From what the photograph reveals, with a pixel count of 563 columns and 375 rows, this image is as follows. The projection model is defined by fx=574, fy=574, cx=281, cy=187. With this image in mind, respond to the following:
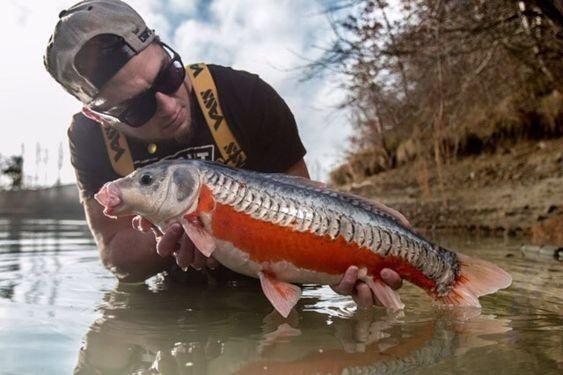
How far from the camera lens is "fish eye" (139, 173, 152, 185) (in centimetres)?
271

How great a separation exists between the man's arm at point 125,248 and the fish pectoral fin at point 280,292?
1223 millimetres

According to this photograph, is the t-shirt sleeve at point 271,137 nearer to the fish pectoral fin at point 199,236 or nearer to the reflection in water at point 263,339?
the reflection in water at point 263,339

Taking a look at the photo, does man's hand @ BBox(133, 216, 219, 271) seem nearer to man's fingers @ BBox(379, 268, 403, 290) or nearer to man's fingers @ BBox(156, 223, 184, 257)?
man's fingers @ BBox(156, 223, 184, 257)

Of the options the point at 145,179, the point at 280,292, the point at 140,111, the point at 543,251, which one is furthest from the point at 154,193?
the point at 543,251

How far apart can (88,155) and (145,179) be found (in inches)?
59.9

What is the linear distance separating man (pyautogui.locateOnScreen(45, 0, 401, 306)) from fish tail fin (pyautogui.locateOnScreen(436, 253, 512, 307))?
0.33m

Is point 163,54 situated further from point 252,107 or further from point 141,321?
point 141,321

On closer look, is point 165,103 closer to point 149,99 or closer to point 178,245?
point 149,99

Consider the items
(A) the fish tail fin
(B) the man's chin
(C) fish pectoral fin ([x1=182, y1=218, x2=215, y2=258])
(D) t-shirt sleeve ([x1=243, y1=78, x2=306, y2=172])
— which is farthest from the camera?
(D) t-shirt sleeve ([x1=243, y1=78, x2=306, y2=172])

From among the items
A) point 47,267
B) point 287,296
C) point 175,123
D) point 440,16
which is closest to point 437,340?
point 287,296

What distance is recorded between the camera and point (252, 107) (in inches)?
164

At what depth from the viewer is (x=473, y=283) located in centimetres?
302

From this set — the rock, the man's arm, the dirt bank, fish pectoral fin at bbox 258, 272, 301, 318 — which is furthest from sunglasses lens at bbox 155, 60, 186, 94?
the dirt bank

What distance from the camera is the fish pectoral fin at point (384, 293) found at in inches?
114
